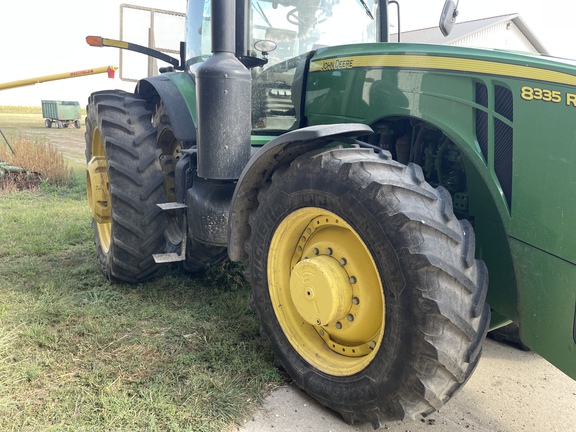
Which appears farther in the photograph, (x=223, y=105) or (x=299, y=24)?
(x=299, y=24)

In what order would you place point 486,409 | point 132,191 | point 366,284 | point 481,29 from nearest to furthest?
point 366,284, point 486,409, point 132,191, point 481,29

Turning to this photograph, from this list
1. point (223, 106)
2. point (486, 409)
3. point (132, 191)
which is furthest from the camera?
point (132, 191)

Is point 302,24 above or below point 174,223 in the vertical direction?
above

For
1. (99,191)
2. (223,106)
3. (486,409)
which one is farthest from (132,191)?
(486,409)

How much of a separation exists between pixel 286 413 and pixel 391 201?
110 cm

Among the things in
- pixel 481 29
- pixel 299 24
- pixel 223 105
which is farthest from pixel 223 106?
pixel 481 29

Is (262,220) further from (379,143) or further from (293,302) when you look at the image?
(379,143)

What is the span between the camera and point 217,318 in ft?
10.5

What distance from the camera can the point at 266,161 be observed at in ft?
7.93

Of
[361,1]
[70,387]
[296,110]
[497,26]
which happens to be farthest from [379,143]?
[497,26]

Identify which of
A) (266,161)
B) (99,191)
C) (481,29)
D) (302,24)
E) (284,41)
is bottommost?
(99,191)

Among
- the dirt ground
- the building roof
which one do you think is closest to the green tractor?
the dirt ground

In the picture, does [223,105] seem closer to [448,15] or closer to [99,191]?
[448,15]

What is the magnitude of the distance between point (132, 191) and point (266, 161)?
1.52 m
